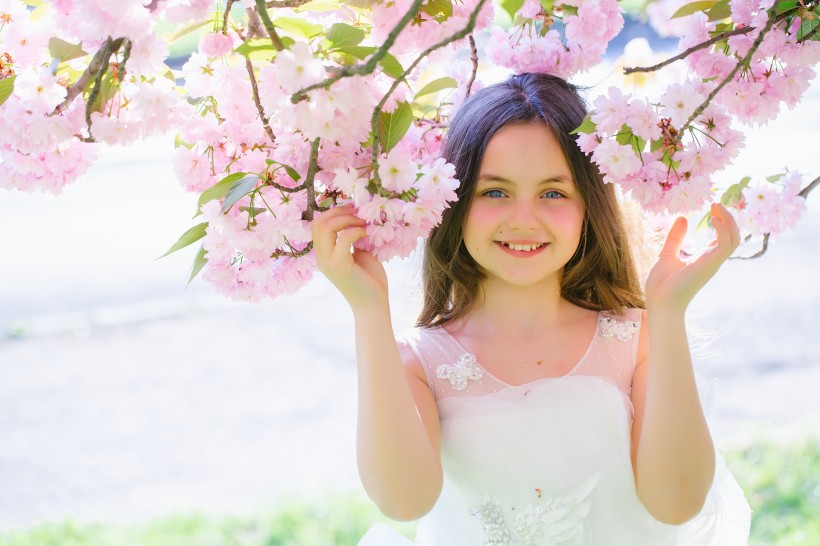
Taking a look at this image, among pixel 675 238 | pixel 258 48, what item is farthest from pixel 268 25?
pixel 675 238

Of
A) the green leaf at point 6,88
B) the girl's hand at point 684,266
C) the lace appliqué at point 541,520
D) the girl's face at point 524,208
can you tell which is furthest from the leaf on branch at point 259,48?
the lace appliqué at point 541,520

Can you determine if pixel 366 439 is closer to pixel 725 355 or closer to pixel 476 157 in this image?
pixel 476 157

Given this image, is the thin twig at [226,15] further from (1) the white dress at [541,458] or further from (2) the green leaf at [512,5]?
(1) the white dress at [541,458]

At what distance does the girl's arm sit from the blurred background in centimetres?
32

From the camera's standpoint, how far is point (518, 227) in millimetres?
1310

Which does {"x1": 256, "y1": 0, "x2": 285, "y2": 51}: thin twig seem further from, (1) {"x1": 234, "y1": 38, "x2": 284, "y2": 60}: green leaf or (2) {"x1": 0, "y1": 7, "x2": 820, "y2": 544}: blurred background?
(2) {"x1": 0, "y1": 7, "x2": 820, "y2": 544}: blurred background

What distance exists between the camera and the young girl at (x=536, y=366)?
1.25 meters

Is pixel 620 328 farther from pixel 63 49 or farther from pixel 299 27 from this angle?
pixel 63 49

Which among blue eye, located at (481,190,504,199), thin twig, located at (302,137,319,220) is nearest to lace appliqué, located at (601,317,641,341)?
blue eye, located at (481,190,504,199)

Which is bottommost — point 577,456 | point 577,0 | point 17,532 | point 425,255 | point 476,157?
point 17,532

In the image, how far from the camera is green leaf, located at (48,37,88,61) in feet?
2.98

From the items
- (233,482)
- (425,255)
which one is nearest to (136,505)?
(233,482)

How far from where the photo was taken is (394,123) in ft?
3.12

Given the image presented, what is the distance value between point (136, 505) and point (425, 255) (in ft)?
7.40
